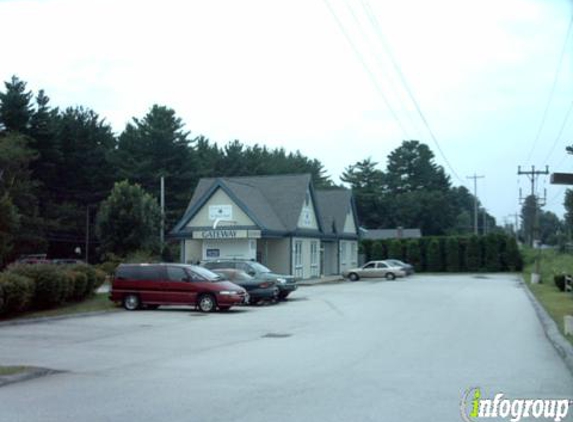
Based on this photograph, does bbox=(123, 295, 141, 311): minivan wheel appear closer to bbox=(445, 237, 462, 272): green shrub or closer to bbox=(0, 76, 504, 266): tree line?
bbox=(0, 76, 504, 266): tree line

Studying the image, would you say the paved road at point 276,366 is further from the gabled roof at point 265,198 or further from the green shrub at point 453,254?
the green shrub at point 453,254

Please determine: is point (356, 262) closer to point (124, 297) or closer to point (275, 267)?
point (275, 267)

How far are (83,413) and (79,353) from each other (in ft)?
20.2

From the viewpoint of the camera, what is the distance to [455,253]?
220ft

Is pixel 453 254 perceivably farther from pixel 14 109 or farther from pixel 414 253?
pixel 14 109

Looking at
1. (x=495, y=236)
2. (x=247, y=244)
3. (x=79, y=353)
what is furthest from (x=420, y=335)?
(x=495, y=236)

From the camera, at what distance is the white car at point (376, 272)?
177ft

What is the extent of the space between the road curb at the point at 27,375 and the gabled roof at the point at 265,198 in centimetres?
3203

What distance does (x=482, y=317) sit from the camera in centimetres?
2269

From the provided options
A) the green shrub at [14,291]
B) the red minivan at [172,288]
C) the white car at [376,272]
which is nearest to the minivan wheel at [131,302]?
the red minivan at [172,288]

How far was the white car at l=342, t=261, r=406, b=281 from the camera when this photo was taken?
53906 mm

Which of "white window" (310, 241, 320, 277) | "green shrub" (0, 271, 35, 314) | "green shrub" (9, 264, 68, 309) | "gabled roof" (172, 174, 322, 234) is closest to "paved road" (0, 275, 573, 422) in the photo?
"green shrub" (0, 271, 35, 314)

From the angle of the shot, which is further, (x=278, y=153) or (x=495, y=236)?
(x=278, y=153)

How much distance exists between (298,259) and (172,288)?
23.4 metres
